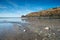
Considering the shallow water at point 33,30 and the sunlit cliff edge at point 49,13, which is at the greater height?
the sunlit cliff edge at point 49,13

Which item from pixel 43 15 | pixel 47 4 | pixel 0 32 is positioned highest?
pixel 47 4

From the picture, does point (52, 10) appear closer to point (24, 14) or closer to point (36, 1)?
point (36, 1)

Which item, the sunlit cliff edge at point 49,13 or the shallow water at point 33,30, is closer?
the shallow water at point 33,30

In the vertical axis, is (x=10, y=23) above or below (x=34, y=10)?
below

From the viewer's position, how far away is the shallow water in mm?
2295

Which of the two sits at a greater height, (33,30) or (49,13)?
(49,13)

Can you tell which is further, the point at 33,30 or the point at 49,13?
the point at 49,13

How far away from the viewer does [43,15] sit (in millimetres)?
3012

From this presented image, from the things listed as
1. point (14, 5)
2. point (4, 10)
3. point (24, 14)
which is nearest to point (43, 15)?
point (24, 14)

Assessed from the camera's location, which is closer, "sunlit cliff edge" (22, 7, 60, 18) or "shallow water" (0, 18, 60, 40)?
"shallow water" (0, 18, 60, 40)

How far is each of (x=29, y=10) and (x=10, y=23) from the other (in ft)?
2.74

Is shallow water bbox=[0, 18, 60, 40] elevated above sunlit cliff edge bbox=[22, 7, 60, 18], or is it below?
below

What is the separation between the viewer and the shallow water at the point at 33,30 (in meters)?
2.29

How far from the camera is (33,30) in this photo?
2736 millimetres
